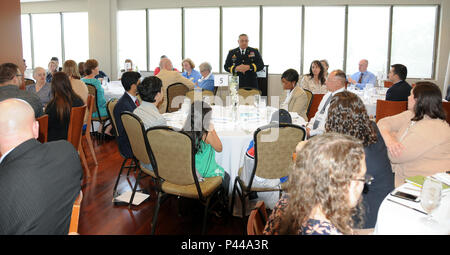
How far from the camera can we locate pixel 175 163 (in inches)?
110

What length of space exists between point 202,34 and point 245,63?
12.6 ft

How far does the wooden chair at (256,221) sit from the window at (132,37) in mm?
10451

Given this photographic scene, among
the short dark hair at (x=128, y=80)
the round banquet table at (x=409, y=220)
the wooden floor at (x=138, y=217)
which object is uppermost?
the short dark hair at (x=128, y=80)

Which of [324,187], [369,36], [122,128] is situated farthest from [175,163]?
[369,36]

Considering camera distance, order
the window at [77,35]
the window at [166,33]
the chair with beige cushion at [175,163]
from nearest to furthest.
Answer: the chair with beige cushion at [175,163], the window at [166,33], the window at [77,35]

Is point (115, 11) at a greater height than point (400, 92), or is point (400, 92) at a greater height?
point (115, 11)

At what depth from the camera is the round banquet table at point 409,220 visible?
156 cm

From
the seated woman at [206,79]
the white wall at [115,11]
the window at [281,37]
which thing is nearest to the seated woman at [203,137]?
the seated woman at [206,79]

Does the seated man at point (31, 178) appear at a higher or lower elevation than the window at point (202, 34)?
lower

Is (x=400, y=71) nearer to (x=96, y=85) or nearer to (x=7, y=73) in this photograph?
(x=96, y=85)

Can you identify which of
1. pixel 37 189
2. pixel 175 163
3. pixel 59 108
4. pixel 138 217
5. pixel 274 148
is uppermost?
pixel 59 108

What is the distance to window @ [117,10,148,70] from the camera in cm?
1121

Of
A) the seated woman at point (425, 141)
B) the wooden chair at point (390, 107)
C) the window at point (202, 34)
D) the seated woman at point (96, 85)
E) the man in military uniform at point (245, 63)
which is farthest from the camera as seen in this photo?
the window at point (202, 34)

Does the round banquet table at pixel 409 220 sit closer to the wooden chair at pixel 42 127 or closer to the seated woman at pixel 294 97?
the wooden chair at pixel 42 127
